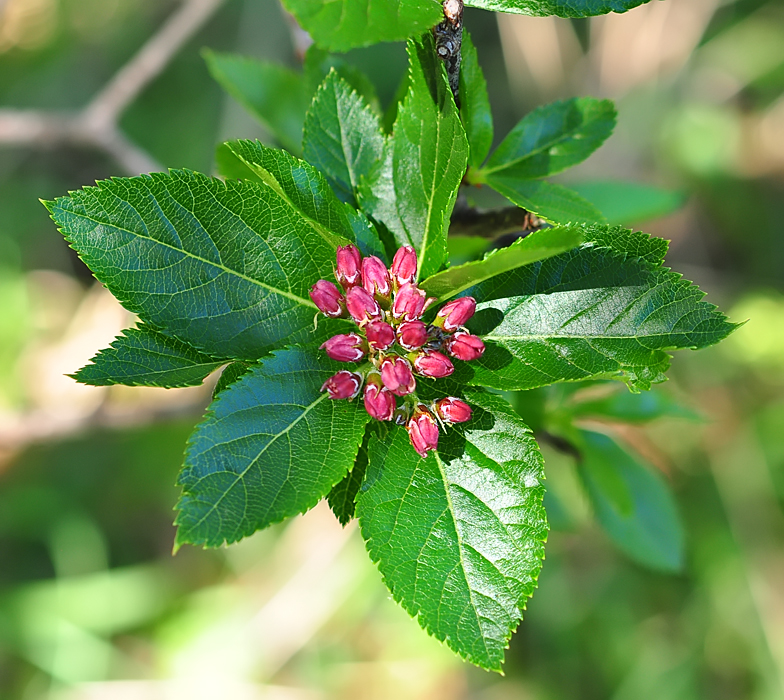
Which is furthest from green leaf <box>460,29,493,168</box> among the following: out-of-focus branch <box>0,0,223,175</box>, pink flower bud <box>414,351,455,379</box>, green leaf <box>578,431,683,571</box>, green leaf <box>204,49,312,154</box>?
out-of-focus branch <box>0,0,223,175</box>

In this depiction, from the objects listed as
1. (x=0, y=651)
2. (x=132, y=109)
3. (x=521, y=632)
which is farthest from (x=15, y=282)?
(x=521, y=632)

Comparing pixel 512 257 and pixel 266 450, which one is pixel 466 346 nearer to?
pixel 512 257

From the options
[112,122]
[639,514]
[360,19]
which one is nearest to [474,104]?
[360,19]

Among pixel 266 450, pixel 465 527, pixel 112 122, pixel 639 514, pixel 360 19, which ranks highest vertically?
pixel 112 122

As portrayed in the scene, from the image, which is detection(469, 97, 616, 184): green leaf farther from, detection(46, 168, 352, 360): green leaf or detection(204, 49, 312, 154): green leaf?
detection(204, 49, 312, 154): green leaf

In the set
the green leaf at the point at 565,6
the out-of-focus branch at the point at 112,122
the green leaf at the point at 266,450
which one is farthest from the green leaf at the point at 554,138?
the out-of-focus branch at the point at 112,122

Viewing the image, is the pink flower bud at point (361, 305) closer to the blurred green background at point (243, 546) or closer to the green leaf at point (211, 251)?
the green leaf at point (211, 251)

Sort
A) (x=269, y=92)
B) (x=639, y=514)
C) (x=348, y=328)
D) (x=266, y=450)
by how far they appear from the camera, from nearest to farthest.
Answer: (x=266, y=450)
(x=348, y=328)
(x=269, y=92)
(x=639, y=514)
